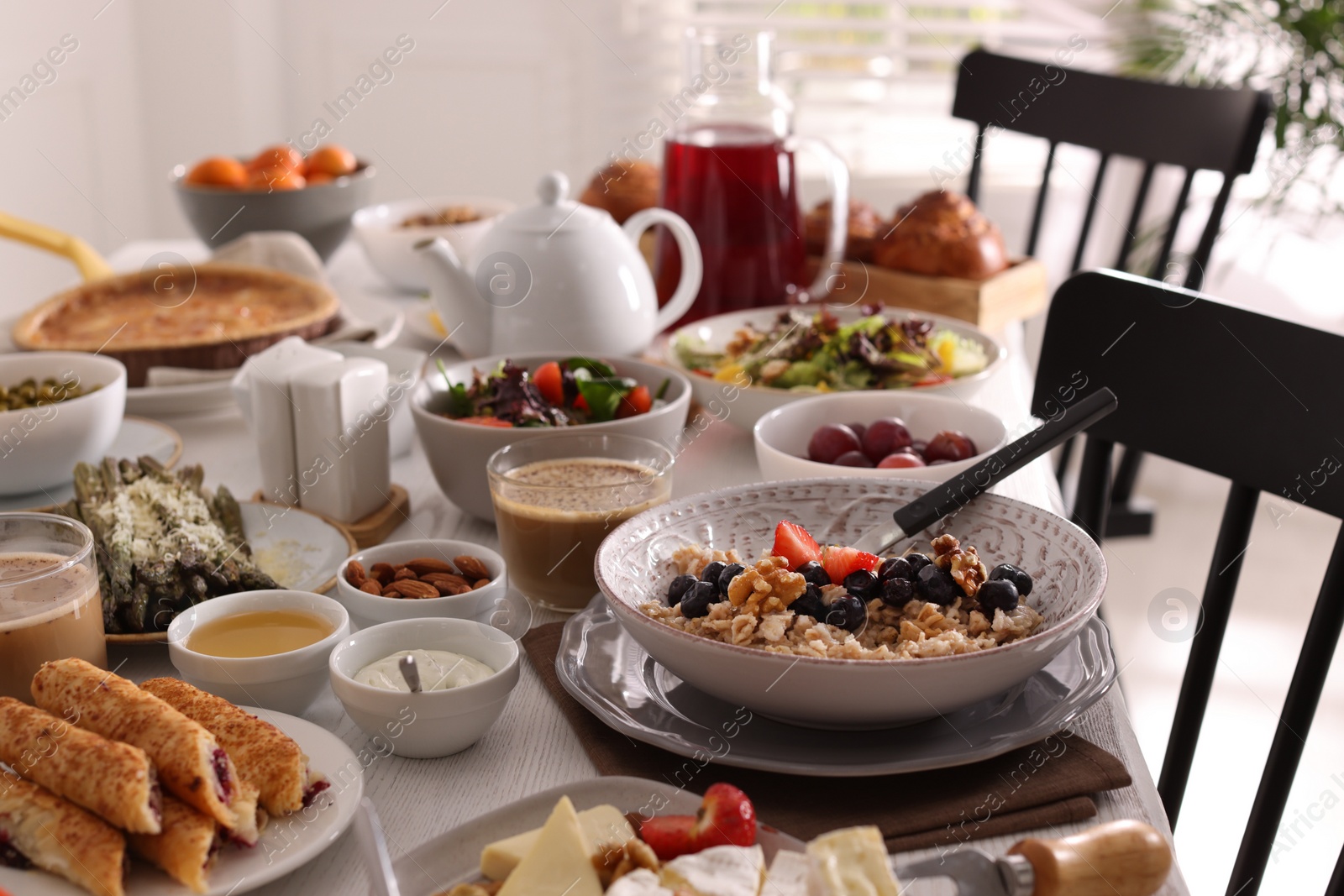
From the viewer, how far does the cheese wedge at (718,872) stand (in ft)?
2.18

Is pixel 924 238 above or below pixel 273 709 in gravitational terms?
above

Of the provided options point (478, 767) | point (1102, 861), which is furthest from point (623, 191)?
point (1102, 861)

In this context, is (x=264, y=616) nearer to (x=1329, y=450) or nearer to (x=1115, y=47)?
(x=1329, y=450)

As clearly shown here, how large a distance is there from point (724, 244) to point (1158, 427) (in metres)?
0.86

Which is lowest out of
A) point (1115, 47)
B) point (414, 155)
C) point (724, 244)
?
point (414, 155)

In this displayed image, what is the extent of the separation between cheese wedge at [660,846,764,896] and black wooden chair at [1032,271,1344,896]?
582mm

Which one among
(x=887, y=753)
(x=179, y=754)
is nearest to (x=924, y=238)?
(x=887, y=753)

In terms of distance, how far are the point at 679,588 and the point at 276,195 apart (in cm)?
151

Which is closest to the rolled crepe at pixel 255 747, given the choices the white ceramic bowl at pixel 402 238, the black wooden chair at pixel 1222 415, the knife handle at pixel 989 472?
the knife handle at pixel 989 472

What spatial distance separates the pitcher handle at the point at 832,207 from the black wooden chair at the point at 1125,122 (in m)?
0.46

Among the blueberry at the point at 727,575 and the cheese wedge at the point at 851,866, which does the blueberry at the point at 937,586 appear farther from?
the cheese wedge at the point at 851,866

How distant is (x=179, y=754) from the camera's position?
74 centimetres

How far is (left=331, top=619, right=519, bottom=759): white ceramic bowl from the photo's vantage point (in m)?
0.87

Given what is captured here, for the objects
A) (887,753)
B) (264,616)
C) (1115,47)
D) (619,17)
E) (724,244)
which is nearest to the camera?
(887,753)
